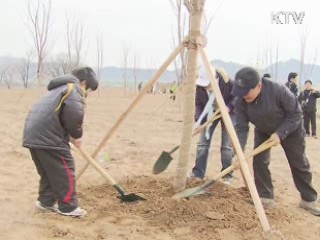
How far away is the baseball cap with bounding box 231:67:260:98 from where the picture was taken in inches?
153

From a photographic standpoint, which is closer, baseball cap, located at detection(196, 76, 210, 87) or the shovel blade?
the shovel blade

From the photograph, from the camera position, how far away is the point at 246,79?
3.88 m

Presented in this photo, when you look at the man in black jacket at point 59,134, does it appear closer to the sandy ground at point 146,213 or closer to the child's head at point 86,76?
the child's head at point 86,76

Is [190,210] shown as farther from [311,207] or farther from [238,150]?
[311,207]

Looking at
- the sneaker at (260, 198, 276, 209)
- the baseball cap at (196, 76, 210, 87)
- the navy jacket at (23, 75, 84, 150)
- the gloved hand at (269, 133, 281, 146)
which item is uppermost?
the baseball cap at (196, 76, 210, 87)

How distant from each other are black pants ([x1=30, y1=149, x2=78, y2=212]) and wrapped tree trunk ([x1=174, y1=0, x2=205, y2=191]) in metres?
1.08

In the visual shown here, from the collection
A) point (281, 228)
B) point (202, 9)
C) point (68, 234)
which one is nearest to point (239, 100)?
point (202, 9)

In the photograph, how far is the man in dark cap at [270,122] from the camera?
13.1ft

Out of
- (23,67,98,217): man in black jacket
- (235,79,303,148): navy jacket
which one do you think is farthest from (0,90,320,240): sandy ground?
(235,79,303,148): navy jacket

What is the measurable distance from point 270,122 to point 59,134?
193 cm

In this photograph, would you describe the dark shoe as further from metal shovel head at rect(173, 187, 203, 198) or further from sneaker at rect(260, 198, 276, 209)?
metal shovel head at rect(173, 187, 203, 198)

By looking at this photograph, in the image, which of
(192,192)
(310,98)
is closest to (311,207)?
(192,192)

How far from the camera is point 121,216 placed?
395cm

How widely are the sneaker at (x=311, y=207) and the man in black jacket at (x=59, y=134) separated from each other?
7.30ft
